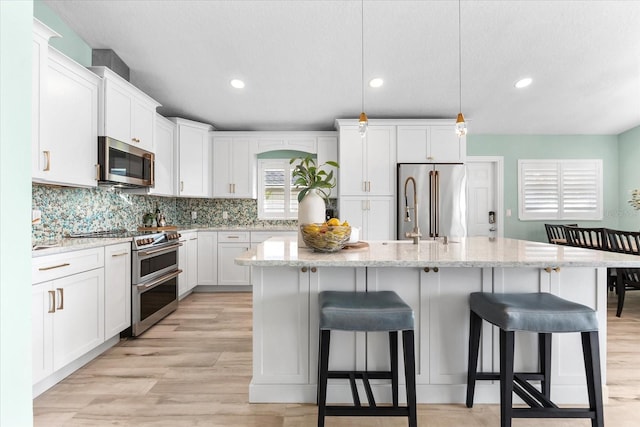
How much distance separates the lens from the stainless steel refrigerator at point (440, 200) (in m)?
4.37

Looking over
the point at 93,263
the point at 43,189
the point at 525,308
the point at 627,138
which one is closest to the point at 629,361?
the point at 525,308

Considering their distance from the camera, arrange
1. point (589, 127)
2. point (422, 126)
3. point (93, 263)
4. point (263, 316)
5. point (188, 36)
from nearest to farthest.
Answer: point (263, 316), point (93, 263), point (188, 36), point (422, 126), point (589, 127)

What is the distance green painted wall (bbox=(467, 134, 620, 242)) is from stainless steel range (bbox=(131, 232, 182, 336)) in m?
4.50

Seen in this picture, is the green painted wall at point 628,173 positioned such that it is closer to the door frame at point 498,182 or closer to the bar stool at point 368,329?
the door frame at point 498,182

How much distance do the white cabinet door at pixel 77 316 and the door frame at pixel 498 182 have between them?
5054 mm

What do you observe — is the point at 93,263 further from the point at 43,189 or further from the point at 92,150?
the point at 92,150

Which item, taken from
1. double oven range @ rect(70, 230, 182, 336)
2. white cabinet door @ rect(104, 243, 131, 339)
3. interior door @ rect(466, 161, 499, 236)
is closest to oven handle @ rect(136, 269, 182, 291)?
double oven range @ rect(70, 230, 182, 336)

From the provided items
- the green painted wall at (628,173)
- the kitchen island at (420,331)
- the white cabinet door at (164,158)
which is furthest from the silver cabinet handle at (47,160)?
the green painted wall at (628,173)

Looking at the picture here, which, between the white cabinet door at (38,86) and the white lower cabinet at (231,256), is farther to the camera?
the white lower cabinet at (231,256)

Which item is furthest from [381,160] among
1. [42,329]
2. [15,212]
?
[15,212]

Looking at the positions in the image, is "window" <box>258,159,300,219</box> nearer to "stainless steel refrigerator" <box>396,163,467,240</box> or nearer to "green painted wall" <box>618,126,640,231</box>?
"stainless steel refrigerator" <box>396,163,467,240</box>

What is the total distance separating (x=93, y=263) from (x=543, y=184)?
5961 mm

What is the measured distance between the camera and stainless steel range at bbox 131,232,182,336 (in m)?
3.00

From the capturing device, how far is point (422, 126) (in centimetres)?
453
